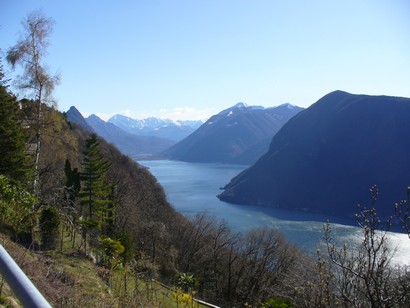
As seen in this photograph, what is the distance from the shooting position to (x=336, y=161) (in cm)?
12369

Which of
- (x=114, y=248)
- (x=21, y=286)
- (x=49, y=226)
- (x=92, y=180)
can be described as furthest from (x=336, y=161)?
(x=21, y=286)

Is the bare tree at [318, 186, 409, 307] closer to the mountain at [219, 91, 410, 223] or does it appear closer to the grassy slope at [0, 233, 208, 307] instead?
the grassy slope at [0, 233, 208, 307]

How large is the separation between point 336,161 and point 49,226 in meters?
126

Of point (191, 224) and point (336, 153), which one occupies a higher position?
point (336, 153)

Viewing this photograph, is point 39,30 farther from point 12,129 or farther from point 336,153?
point 336,153

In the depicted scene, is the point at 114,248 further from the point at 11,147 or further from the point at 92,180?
the point at 92,180

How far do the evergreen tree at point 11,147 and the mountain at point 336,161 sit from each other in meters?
80.6

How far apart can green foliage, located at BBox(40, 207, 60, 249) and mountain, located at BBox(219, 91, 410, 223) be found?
3218 inches

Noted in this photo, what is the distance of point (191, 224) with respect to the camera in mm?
32656

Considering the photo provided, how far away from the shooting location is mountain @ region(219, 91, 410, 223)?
9950 centimetres

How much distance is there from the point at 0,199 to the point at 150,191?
39.1 m

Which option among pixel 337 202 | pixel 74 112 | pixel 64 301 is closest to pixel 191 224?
pixel 64 301

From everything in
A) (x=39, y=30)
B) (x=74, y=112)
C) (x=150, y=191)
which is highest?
(x=74, y=112)

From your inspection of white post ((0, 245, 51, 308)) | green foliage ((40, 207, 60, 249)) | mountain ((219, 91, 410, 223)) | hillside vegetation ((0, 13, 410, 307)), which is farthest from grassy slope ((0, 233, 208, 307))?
mountain ((219, 91, 410, 223))
